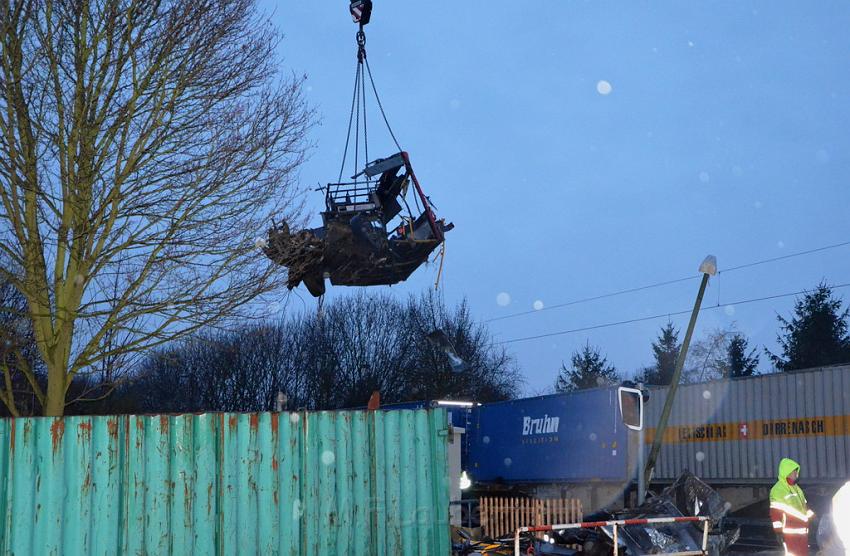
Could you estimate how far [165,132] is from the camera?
380 inches

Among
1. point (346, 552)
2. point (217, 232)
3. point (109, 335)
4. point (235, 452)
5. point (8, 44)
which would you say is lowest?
point (346, 552)

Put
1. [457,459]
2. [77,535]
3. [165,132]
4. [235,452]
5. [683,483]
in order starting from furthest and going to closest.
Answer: [457,459] < [683,483] < [165,132] < [235,452] < [77,535]

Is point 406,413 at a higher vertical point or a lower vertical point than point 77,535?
higher

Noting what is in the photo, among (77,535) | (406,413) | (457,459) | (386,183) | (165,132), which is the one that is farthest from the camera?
(457,459)

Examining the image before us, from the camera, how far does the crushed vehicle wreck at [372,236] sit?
12508 millimetres

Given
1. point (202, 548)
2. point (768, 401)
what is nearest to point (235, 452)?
point (202, 548)

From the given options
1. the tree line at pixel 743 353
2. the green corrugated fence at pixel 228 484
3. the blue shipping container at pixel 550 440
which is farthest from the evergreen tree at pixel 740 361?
the green corrugated fence at pixel 228 484

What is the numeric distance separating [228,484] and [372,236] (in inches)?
221

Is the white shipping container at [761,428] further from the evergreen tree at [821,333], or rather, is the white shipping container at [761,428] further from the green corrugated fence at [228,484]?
the evergreen tree at [821,333]

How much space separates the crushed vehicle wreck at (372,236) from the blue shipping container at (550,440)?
377 inches

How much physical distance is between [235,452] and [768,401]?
14.7m

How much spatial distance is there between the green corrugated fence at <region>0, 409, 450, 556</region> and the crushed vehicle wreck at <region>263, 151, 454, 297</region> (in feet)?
12.6

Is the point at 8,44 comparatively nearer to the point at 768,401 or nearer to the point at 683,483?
the point at 683,483

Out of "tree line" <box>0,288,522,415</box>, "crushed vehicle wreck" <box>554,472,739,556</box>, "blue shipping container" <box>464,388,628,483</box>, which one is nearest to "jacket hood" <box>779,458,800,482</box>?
"crushed vehicle wreck" <box>554,472,739,556</box>
